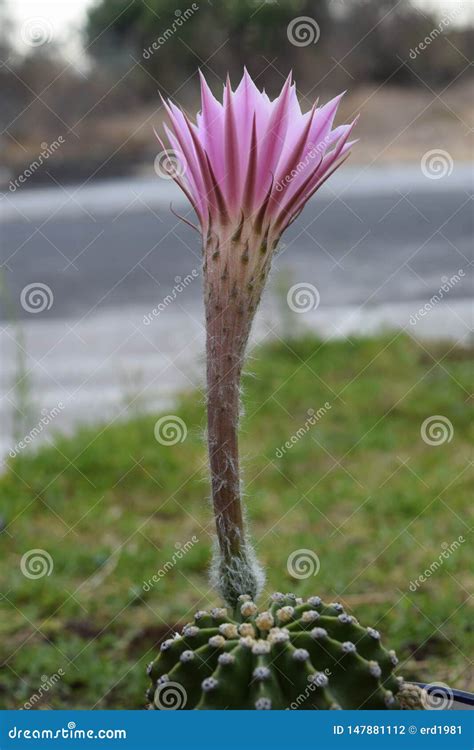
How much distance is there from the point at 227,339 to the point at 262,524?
1.83 metres

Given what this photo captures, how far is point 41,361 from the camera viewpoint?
5.00 meters

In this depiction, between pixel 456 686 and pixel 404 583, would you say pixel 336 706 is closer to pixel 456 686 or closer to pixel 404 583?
pixel 456 686

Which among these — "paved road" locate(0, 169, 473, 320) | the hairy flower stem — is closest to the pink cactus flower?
the hairy flower stem

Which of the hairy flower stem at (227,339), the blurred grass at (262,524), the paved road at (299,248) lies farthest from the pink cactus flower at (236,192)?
the paved road at (299,248)

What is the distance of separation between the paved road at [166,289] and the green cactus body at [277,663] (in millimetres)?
375

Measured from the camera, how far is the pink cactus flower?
88 cm

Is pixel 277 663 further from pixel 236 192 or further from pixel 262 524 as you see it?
pixel 262 524

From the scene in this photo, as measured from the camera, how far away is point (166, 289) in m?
7.41

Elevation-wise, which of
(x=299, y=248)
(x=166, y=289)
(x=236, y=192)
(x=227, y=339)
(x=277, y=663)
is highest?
(x=299, y=248)

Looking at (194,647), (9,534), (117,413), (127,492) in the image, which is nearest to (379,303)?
(117,413)

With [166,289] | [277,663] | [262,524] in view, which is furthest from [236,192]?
[166,289]

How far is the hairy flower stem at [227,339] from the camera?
3.04 ft

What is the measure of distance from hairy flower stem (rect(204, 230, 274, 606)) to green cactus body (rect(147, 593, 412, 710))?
0.13 m

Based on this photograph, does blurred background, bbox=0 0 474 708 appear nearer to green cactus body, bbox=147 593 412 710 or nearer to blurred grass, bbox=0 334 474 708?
blurred grass, bbox=0 334 474 708
